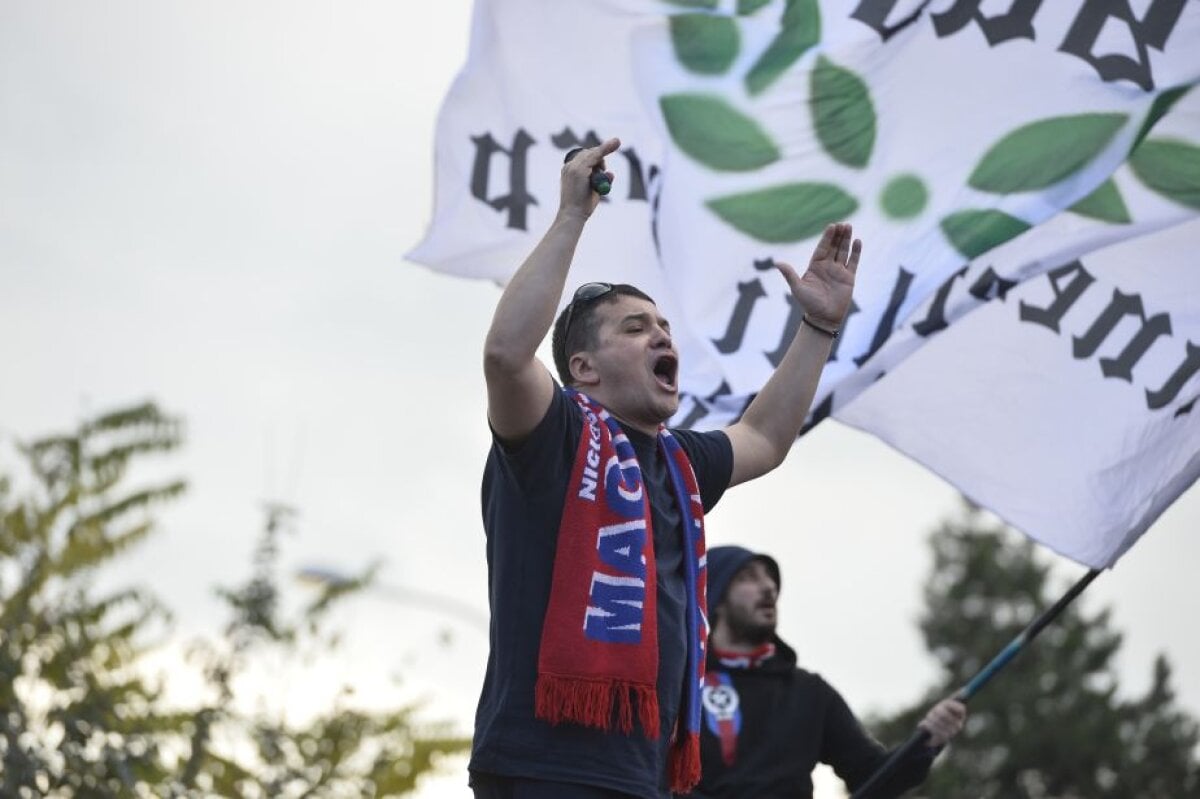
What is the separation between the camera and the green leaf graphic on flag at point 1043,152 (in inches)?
244

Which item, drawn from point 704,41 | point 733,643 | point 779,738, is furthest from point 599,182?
point 704,41

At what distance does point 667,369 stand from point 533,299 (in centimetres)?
51

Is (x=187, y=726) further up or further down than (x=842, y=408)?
further down

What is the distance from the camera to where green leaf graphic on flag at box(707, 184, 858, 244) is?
6.57 meters

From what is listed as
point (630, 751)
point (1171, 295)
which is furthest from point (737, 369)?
point (630, 751)

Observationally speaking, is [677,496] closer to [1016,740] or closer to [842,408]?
[842,408]

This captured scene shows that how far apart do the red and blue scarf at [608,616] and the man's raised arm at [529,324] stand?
164 mm

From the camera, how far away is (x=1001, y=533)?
141 ft

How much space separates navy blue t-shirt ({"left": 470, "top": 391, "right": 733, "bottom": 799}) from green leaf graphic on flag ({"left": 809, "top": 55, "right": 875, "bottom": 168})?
2901mm

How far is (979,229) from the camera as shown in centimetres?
626

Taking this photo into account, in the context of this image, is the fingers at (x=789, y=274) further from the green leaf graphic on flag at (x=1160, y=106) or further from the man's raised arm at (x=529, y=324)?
the green leaf graphic on flag at (x=1160, y=106)

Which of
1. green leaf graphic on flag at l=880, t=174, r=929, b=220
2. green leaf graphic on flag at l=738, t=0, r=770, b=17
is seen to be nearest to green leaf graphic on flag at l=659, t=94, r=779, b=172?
green leaf graphic on flag at l=738, t=0, r=770, b=17

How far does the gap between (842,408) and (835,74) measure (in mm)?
1117

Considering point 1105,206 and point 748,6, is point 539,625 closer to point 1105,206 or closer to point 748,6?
point 1105,206
